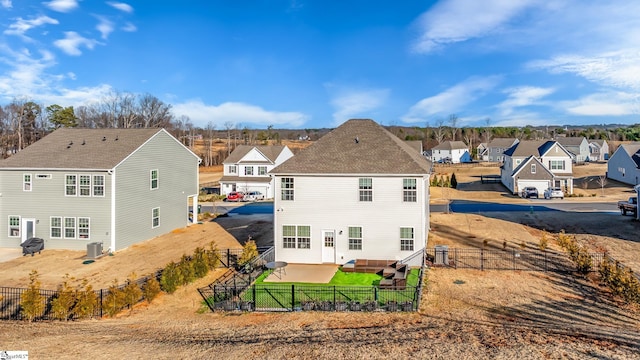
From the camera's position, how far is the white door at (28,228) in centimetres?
2931

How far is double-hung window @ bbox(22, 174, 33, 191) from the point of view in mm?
29906

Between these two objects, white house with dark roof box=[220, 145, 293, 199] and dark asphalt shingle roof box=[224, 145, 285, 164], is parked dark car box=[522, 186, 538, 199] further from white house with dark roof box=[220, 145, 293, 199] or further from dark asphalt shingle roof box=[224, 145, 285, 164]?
dark asphalt shingle roof box=[224, 145, 285, 164]

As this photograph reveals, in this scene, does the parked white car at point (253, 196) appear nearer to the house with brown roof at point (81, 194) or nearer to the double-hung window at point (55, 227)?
the house with brown roof at point (81, 194)

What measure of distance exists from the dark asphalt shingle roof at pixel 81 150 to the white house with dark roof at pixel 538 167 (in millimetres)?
48233

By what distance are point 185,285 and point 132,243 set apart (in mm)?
11347

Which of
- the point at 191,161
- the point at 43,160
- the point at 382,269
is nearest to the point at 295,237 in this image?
the point at 382,269

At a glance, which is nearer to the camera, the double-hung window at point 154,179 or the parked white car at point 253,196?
the double-hung window at point 154,179

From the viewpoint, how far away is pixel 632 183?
60594mm

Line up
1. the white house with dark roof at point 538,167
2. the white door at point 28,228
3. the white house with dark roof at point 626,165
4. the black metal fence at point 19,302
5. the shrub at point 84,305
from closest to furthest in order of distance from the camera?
the shrub at point 84,305
the black metal fence at point 19,302
the white door at point 28,228
the white house with dark roof at point 538,167
the white house with dark roof at point 626,165

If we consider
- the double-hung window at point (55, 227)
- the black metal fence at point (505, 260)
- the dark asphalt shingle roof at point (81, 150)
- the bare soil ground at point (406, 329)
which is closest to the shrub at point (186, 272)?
the bare soil ground at point (406, 329)

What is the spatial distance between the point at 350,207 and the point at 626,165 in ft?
193

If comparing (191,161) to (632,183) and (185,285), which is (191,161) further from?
(632,183)

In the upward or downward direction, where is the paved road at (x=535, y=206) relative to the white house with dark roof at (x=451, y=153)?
downward

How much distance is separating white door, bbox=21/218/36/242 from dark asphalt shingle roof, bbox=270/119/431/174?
1865cm
